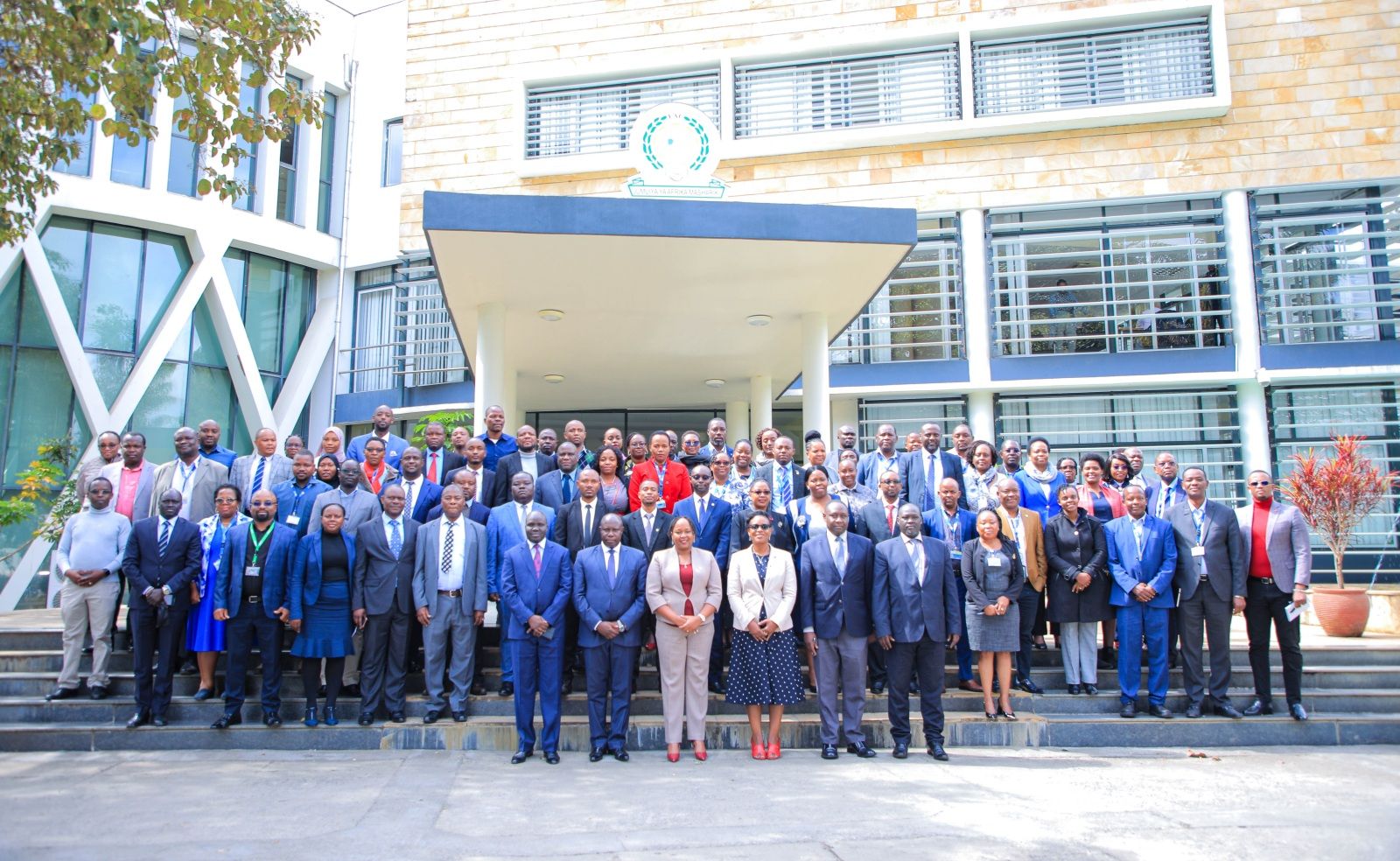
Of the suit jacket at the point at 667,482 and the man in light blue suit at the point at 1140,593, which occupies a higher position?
the suit jacket at the point at 667,482

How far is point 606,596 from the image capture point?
22.6ft

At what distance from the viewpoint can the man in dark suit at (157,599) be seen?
23.7 feet

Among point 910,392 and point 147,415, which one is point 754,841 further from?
point 147,415

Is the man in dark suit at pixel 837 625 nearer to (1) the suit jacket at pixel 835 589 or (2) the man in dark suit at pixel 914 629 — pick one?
(1) the suit jacket at pixel 835 589

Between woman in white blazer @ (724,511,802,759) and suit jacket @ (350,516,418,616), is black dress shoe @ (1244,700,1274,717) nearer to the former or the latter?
woman in white blazer @ (724,511,802,759)

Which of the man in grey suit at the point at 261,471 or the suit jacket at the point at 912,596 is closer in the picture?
the suit jacket at the point at 912,596

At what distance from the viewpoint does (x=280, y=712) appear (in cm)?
746

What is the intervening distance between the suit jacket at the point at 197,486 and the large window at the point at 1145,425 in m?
13.5

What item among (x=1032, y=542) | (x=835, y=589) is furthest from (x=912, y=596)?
(x=1032, y=542)

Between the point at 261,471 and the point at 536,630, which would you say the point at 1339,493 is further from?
the point at 261,471

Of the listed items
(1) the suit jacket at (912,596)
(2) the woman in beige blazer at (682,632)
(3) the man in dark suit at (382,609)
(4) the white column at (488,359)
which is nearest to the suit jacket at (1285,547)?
(1) the suit jacket at (912,596)

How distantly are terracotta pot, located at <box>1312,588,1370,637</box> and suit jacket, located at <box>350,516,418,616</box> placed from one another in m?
9.54

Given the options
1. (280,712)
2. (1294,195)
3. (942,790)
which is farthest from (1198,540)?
(1294,195)

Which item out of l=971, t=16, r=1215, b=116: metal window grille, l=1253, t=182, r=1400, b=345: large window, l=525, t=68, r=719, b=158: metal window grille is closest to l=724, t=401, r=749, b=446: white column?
l=525, t=68, r=719, b=158: metal window grille
